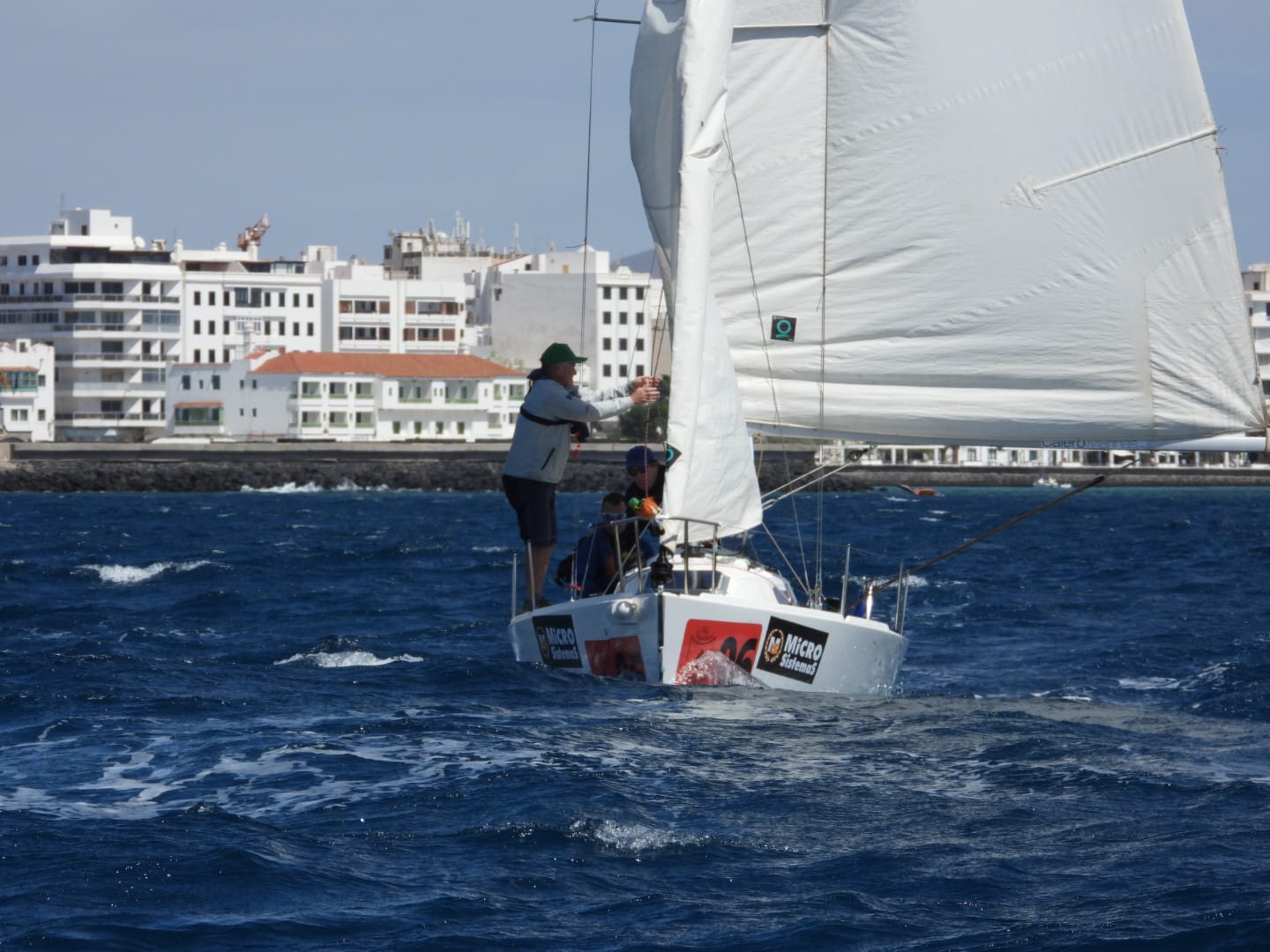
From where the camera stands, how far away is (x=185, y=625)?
2188cm

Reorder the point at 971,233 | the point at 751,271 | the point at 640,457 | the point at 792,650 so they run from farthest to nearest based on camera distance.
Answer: the point at 751,271 < the point at 971,233 < the point at 640,457 < the point at 792,650

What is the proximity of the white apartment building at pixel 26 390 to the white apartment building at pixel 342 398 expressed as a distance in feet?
24.6

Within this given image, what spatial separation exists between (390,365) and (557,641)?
337 feet

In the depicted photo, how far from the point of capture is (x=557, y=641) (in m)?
14.9

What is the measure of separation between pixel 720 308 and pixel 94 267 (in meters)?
112

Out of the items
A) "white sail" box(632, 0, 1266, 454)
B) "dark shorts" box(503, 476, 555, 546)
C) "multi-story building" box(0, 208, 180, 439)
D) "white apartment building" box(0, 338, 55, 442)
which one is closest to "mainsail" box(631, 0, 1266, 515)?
"white sail" box(632, 0, 1266, 454)

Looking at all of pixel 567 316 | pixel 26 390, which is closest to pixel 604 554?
pixel 26 390

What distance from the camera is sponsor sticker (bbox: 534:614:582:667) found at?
1467 cm

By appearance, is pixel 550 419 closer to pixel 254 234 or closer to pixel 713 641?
pixel 713 641

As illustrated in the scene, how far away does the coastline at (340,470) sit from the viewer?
96375mm

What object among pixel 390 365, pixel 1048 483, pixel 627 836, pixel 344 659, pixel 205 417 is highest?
pixel 390 365

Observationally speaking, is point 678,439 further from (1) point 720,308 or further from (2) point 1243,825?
(2) point 1243,825

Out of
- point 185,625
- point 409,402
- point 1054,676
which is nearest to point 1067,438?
point 1054,676

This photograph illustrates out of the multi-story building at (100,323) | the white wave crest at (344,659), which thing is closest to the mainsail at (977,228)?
the white wave crest at (344,659)
